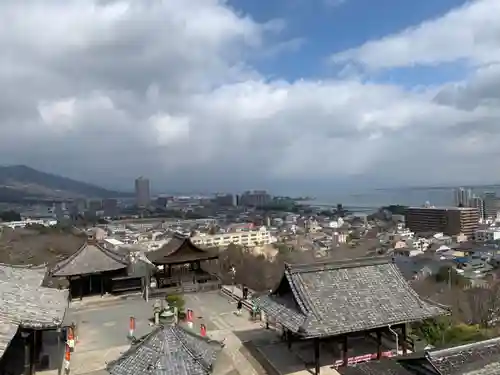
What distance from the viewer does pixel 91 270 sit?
26.6m

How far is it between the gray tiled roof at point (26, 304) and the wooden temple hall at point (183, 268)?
10417 mm

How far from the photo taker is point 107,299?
27.5 meters

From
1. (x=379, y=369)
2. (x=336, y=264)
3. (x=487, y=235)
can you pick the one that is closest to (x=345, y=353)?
(x=336, y=264)

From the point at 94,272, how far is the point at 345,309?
55.9ft

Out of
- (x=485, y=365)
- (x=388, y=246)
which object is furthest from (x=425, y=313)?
(x=388, y=246)

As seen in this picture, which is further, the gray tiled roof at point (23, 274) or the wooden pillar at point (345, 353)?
the gray tiled roof at point (23, 274)

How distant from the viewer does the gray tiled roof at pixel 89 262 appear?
1024 inches

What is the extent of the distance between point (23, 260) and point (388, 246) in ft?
256

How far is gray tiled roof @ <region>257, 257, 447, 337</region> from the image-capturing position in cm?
1484

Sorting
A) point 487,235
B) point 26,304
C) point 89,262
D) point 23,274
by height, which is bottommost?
point 487,235

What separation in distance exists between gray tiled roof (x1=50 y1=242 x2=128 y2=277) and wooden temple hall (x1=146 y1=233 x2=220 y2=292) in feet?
8.60

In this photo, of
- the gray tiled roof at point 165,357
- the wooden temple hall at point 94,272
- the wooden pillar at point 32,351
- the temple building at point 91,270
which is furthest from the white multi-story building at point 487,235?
the gray tiled roof at point 165,357

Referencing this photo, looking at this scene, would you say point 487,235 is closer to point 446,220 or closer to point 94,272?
point 446,220

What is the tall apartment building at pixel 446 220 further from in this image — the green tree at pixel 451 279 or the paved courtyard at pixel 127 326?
the paved courtyard at pixel 127 326
